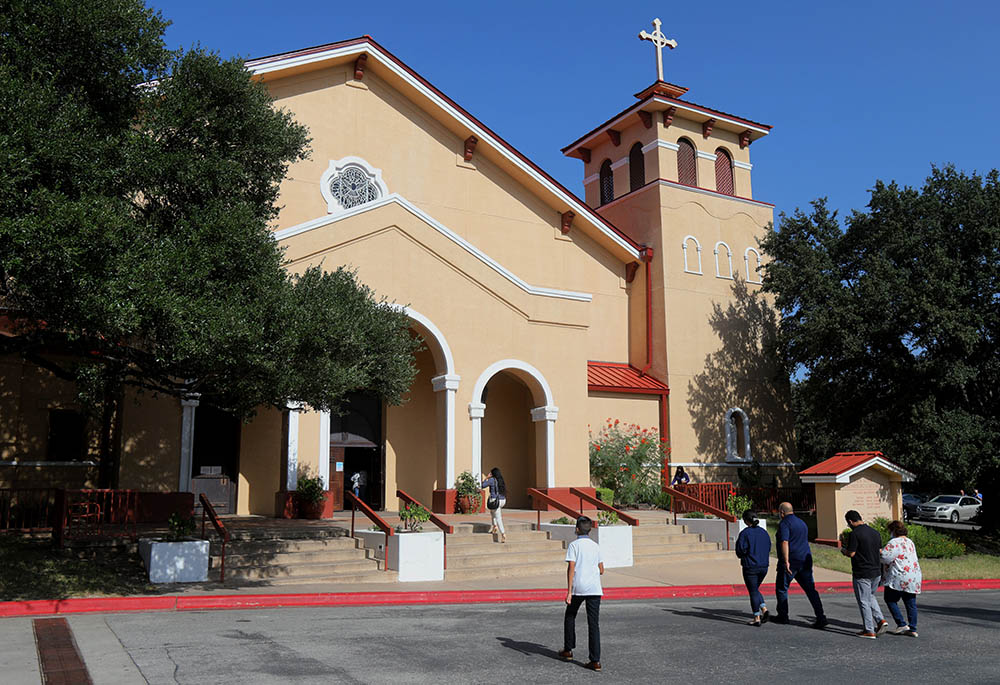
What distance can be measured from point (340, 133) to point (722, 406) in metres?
14.0

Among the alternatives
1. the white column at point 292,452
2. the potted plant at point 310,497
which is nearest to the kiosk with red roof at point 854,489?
the potted plant at point 310,497

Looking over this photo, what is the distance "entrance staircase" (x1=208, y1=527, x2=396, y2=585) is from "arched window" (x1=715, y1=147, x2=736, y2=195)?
1870 cm

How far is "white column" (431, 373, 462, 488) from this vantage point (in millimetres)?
19766

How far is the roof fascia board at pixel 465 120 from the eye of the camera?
21.9 meters

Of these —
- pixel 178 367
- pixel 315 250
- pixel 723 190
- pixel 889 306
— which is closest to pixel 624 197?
pixel 723 190

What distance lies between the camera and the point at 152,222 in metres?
12.2

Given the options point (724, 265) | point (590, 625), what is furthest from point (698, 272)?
point (590, 625)

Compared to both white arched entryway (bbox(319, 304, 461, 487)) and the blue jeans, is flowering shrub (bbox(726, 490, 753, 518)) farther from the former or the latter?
the blue jeans

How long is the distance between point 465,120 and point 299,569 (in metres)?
14.1

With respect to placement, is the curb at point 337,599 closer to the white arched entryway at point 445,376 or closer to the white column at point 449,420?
the white column at point 449,420

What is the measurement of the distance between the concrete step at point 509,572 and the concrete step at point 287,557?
174 cm

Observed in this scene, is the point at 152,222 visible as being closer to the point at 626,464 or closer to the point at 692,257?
the point at 626,464

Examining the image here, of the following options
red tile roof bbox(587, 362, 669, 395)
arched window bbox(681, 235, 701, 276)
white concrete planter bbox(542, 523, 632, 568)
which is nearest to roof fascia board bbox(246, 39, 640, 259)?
arched window bbox(681, 235, 701, 276)

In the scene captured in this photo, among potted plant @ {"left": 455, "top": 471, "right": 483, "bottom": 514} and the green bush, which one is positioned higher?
potted plant @ {"left": 455, "top": 471, "right": 483, "bottom": 514}
